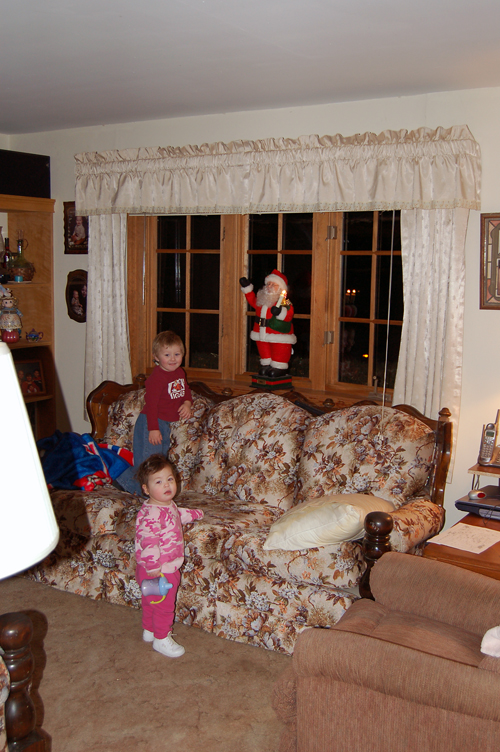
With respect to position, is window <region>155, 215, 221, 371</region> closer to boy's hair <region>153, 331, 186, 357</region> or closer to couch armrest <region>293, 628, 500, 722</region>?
boy's hair <region>153, 331, 186, 357</region>

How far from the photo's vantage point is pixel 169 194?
14.3 feet

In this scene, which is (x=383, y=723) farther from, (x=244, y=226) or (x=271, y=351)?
(x=244, y=226)

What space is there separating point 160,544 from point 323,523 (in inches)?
28.5

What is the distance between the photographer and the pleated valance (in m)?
3.50

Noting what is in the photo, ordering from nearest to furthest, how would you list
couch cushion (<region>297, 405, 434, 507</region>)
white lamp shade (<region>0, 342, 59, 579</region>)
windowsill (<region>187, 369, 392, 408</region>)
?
white lamp shade (<region>0, 342, 59, 579</region>) < couch cushion (<region>297, 405, 434, 507</region>) < windowsill (<region>187, 369, 392, 408</region>)

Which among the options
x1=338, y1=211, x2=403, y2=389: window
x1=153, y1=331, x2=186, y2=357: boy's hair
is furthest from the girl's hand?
x1=338, y1=211, x2=403, y2=389: window

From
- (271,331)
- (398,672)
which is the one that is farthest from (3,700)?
(271,331)

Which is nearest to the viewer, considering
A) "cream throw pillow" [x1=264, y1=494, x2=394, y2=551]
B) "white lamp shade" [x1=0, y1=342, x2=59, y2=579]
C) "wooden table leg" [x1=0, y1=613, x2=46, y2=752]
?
"white lamp shade" [x1=0, y1=342, x2=59, y2=579]

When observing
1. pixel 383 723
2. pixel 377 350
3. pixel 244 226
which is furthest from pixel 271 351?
pixel 383 723

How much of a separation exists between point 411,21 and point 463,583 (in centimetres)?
204

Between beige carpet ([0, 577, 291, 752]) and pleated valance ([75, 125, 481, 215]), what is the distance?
2.42 m

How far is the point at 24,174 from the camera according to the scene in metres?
4.82

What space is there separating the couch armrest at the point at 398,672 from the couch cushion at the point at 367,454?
1.29m

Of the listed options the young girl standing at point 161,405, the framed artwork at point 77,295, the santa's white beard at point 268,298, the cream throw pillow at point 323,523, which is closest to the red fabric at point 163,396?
the young girl standing at point 161,405
